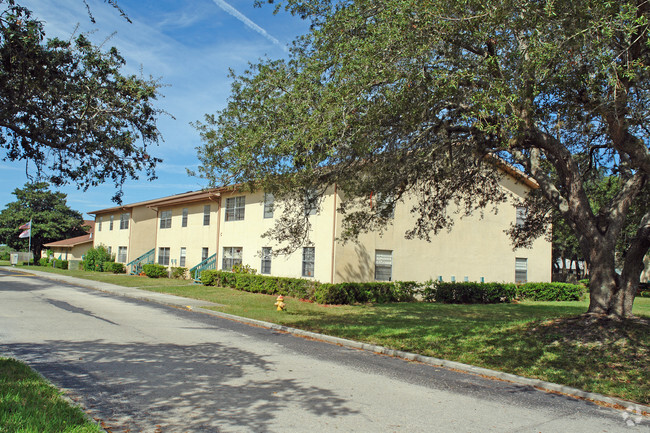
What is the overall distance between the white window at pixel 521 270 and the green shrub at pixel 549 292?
0.93m

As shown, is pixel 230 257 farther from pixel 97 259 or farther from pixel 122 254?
pixel 97 259

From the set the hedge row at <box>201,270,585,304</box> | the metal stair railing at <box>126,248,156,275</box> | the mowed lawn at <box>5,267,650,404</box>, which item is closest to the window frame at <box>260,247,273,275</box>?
the hedge row at <box>201,270,585,304</box>

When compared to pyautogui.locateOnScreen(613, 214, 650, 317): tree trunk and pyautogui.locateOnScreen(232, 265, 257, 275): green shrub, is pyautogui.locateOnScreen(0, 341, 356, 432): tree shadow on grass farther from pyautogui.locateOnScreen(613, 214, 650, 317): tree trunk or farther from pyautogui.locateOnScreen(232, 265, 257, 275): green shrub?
pyautogui.locateOnScreen(232, 265, 257, 275): green shrub

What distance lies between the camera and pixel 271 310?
16.2 m

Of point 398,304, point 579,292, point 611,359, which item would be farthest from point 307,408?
point 579,292

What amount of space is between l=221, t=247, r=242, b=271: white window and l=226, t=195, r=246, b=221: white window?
167 cm

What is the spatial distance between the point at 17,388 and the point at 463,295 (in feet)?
65.5

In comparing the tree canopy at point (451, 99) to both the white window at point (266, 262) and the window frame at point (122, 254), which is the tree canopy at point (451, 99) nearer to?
the white window at point (266, 262)

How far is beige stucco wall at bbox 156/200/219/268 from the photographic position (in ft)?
92.5

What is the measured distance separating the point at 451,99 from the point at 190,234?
23.6 metres

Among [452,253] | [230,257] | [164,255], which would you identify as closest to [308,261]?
[230,257]

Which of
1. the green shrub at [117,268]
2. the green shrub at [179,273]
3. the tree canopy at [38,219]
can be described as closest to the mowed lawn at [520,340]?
the green shrub at [179,273]

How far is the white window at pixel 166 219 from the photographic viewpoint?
1303 inches

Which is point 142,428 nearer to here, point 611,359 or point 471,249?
point 611,359
